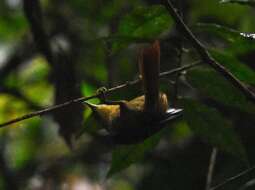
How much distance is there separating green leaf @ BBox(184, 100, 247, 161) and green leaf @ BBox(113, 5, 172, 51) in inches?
7.0

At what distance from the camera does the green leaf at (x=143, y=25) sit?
142 centimetres

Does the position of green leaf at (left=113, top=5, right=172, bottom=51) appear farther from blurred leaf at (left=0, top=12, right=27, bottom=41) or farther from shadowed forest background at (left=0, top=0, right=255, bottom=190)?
blurred leaf at (left=0, top=12, right=27, bottom=41)

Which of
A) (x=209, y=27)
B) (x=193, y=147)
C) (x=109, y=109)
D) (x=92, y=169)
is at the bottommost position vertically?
(x=92, y=169)

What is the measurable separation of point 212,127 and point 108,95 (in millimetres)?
238

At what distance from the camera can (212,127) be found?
1.53 metres

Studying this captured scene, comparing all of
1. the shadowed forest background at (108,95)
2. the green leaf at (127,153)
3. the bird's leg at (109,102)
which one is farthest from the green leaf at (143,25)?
the green leaf at (127,153)

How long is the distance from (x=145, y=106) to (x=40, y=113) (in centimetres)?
21

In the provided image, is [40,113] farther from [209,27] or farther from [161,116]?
[209,27]

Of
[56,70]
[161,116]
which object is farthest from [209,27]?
[56,70]

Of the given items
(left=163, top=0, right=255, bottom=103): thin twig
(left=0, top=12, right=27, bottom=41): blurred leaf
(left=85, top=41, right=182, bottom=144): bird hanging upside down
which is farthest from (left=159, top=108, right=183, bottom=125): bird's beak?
(left=0, top=12, right=27, bottom=41): blurred leaf

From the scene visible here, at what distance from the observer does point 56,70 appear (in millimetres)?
1992

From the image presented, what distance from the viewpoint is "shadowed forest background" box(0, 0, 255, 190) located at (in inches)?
60.3

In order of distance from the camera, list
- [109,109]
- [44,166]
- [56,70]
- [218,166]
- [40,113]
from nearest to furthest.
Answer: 1. [40,113]
2. [109,109]
3. [56,70]
4. [218,166]
5. [44,166]

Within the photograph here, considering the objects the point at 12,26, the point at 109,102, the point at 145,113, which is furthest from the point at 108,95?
the point at 12,26
